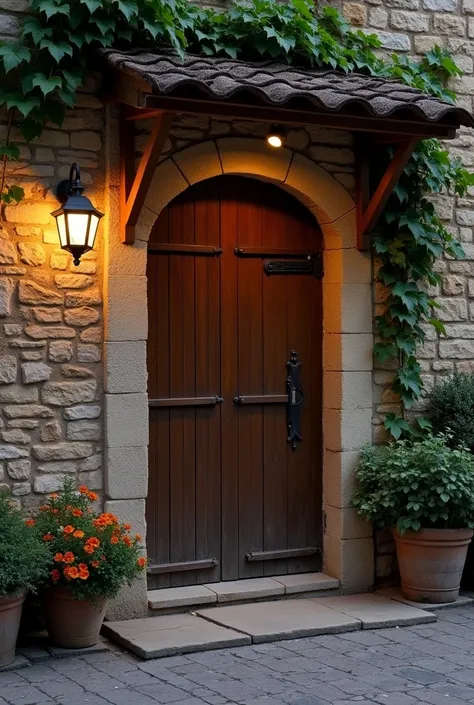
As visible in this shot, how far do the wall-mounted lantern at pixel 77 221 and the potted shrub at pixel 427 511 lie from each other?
2348mm

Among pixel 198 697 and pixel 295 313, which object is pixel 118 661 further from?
pixel 295 313

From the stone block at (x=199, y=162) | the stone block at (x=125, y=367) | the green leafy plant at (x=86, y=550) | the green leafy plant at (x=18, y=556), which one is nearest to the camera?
the green leafy plant at (x=18, y=556)

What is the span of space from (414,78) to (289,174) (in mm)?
1146

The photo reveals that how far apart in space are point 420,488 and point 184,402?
1.52 metres

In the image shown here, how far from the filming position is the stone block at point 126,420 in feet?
20.2

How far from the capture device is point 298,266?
23.0 feet

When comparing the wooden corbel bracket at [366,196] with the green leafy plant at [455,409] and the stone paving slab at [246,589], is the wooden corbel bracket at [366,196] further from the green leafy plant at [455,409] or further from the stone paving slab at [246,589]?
the stone paving slab at [246,589]

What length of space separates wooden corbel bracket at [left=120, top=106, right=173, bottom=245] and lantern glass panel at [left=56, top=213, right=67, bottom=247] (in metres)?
0.42

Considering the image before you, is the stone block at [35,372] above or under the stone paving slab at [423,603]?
above

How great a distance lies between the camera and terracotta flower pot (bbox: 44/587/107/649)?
18.3ft

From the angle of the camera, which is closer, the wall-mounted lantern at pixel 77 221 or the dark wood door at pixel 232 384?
the wall-mounted lantern at pixel 77 221

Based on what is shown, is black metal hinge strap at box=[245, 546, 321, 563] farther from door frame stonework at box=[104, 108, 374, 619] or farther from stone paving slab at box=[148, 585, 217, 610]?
stone paving slab at box=[148, 585, 217, 610]

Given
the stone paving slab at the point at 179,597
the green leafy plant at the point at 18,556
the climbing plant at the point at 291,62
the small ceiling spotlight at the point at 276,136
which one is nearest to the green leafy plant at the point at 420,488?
the climbing plant at the point at 291,62

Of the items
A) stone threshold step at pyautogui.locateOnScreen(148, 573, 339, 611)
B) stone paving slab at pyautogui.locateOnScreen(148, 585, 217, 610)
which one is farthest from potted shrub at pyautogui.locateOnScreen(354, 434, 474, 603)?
stone paving slab at pyautogui.locateOnScreen(148, 585, 217, 610)
